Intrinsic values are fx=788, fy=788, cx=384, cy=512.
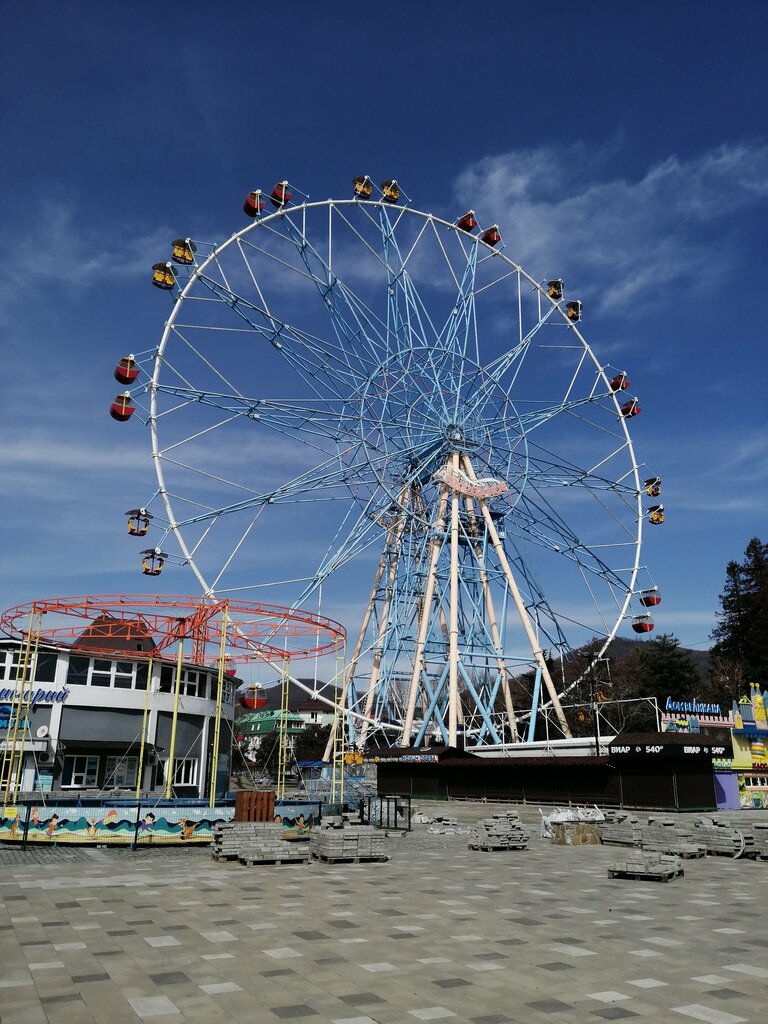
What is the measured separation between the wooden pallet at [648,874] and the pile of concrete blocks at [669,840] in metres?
4.85

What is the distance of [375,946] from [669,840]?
54.1 feet

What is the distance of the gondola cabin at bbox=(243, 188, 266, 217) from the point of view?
39.7 m

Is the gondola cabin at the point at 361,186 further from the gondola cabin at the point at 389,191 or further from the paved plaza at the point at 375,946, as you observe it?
the paved plaza at the point at 375,946

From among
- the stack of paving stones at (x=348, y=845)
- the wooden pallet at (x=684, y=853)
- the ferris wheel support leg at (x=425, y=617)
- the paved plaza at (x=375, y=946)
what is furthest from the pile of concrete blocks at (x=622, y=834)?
the ferris wheel support leg at (x=425, y=617)

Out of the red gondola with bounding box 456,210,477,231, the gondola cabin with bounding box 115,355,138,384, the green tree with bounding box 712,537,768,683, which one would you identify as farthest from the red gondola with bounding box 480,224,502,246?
the green tree with bounding box 712,537,768,683

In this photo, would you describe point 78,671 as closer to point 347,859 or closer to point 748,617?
point 347,859

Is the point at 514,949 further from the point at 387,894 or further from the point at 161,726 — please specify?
the point at 161,726

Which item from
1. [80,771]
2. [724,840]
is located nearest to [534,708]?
[724,840]

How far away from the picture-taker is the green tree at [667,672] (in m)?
86.2

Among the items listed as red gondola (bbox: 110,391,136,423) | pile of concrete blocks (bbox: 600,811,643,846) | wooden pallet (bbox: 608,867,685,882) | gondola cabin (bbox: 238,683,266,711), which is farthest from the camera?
gondola cabin (bbox: 238,683,266,711)

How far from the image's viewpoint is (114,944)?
11289 mm

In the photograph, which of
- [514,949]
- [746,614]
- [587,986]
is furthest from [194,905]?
[746,614]

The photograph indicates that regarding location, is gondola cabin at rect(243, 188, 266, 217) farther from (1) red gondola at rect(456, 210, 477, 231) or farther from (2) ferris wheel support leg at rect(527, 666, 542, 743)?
(2) ferris wheel support leg at rect(527, 666, 542, 743)

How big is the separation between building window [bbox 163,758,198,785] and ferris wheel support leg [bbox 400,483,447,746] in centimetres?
1342
